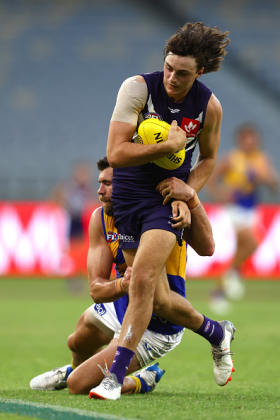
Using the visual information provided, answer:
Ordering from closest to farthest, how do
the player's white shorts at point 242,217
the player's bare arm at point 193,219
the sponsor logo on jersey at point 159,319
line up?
1. the player's bare arm at point 193,219
2. the sponsor logo on jersey at point 159,319
3. the player's white shorts at point 242,217

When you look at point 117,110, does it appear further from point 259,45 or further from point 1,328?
point 259,45

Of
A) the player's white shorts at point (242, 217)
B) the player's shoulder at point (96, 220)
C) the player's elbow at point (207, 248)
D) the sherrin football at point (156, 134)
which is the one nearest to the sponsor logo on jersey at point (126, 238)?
the player's shoulder at point (96, 220)

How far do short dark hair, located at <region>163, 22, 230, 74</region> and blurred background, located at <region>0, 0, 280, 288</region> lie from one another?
14.2m

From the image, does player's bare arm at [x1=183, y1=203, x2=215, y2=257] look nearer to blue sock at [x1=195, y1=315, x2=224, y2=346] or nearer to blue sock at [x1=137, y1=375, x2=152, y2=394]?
blue sock at [x1=195, y1=315, x2=224, y2=346]

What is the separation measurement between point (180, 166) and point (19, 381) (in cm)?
210

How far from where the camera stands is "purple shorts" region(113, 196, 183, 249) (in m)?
4.28

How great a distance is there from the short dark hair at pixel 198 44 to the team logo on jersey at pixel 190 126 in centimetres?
36

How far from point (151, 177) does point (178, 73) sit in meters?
0.73

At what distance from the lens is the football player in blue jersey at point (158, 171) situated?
4.10m

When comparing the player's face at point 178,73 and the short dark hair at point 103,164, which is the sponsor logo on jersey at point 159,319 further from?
the player's face at point 178,73

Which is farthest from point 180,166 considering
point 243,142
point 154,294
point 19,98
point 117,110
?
point 19,98

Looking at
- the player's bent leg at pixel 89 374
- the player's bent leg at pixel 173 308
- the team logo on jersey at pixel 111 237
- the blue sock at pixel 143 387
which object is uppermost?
the team logo on jersey at pixel 111 237

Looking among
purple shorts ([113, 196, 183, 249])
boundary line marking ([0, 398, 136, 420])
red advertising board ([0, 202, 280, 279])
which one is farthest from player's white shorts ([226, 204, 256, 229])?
boundary line marking ([0, 398, 136, 420])

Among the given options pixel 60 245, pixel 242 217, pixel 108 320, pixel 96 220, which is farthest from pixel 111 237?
pixel 60 245
